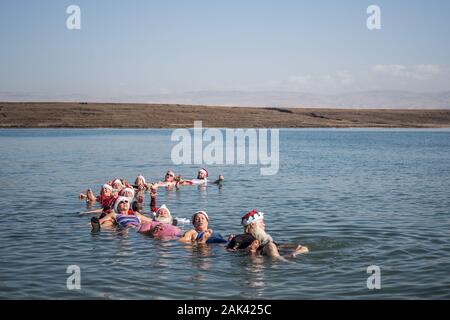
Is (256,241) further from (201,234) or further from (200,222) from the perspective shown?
(200,222)

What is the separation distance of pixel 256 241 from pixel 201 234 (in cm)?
211

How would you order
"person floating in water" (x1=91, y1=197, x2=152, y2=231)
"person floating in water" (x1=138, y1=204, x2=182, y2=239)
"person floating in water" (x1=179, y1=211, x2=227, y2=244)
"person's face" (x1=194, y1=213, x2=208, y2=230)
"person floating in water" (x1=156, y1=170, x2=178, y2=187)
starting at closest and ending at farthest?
"person floating in water" (x1=179, y1=211, x2=227, y2=244) → "person's face" (x1=194, y1=213, x2=208, y2=230) → "person floating in water" (x1=138, y1=204, x2=182, y2=239) → "person floating in water" (x1=91, y1=197, x2=152, y2=231) → "person floating in water" (x1=156, y1=170, x2=178, y2=187)

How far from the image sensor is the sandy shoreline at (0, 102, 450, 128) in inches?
4948

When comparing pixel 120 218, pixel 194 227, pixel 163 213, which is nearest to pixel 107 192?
pixel 120 218

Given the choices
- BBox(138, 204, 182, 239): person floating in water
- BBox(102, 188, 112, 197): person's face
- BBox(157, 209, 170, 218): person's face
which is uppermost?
BBox(102, 188, 112, 197): person's face

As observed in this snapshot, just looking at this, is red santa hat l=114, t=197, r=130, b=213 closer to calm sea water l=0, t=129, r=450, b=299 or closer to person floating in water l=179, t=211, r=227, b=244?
calm sea water l=0, t=129, r=450, b=299

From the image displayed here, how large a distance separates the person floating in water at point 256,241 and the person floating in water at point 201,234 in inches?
39.6

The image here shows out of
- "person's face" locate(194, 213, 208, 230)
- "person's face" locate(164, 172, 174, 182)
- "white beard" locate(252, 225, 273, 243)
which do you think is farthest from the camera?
"person's face" locate(164, 172, 174, 182)

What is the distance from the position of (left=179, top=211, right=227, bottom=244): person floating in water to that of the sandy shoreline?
107 metres

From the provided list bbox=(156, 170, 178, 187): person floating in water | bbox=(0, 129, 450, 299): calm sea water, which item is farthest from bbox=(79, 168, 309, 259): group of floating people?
bbox=(156, 170, 178, 187): person floating in water

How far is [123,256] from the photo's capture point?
1552 cm

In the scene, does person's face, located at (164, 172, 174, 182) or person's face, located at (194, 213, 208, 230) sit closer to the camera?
person's face, located at (194, 213, 208, 230)

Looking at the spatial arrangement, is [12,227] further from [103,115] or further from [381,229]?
[103,115]
